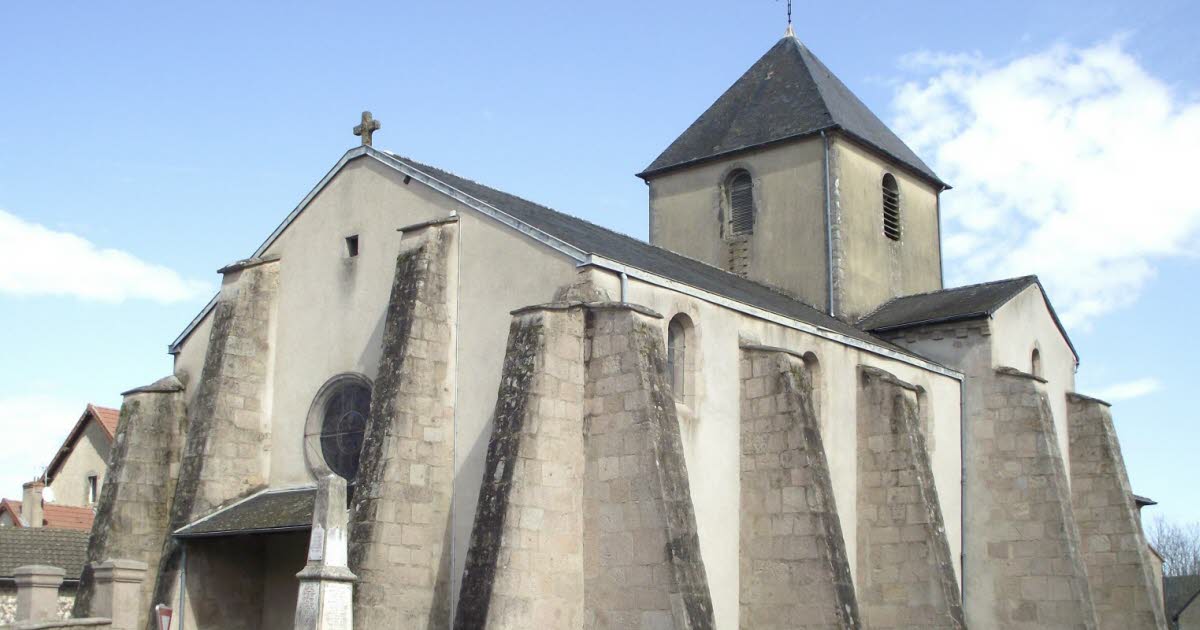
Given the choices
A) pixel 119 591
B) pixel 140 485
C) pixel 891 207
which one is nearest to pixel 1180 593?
pixel 891 207

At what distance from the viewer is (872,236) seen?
27.2m

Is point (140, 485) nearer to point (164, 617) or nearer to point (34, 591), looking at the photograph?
point (34, 591)

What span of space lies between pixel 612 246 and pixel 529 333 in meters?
4.47

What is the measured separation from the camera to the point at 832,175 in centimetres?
2627

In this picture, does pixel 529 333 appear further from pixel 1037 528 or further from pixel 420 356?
pixel 1037 528

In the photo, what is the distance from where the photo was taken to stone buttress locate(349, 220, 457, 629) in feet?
54.4

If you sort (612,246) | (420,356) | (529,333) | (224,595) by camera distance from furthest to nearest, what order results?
1. (612,246)
2. (224,595)
3. (420,356)
4. (529,333)

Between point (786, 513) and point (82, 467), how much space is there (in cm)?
2449

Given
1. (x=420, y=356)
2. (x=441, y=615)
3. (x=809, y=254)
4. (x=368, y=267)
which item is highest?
(x=809, y=254)

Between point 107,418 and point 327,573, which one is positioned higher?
point 107,418

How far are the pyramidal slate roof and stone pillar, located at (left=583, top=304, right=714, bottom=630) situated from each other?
1116cm

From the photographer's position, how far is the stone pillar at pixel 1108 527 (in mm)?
23953

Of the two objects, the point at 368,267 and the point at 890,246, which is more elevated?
the point at 890,246

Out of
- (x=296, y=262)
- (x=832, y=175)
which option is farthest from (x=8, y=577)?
(x=832, y=175)
